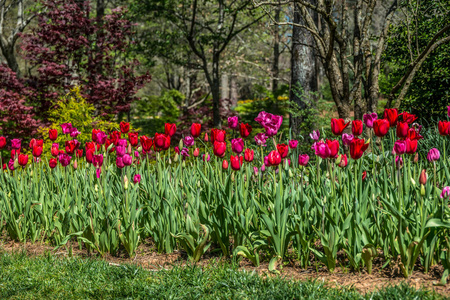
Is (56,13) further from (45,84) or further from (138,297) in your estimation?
(138,297)

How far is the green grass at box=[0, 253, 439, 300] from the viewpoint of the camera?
8.86 feet

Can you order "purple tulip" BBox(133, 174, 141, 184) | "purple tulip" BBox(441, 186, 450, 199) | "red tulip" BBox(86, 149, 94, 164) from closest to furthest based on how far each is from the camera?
"purple tulip" BBox(441, 186, 450, 199), "purple tulip" BBox(133, 174, 141, 184), "red tulip" BBox(86, 149, 94, 164)

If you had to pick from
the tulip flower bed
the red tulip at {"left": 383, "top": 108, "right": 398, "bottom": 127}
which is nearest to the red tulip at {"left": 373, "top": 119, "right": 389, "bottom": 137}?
the tulip flower bed

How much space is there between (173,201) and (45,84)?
6.55m

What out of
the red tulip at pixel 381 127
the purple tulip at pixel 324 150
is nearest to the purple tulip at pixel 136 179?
the purple tulip at pixel 324 150

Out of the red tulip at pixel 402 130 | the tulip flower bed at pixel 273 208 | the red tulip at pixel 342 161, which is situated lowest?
the tulip flower bed at pixel 273 208

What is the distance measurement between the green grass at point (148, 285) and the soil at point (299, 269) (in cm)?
12

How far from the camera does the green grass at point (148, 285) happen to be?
8.86ft

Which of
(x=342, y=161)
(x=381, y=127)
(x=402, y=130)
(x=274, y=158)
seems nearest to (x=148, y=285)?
(x=274, y=158)

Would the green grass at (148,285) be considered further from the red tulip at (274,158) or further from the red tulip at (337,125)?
the red tulip at (337,125)

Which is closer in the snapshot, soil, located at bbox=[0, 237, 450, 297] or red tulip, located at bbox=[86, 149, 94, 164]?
soil, located at bbox=[0, 237, 450, 297]

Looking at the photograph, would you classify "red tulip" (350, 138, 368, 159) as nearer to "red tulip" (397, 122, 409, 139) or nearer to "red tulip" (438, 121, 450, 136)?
"red tulip" (397, 122, 409, 139)

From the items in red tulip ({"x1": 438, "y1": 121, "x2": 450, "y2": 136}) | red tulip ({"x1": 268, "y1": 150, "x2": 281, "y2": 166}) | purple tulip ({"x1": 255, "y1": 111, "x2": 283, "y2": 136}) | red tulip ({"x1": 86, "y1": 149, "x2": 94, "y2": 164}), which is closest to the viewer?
red tulip ({"x1": 438, "y1": 121, "x2": 450, "y2": 136})

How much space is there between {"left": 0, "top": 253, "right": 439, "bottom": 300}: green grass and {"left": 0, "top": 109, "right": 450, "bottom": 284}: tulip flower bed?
23cm
